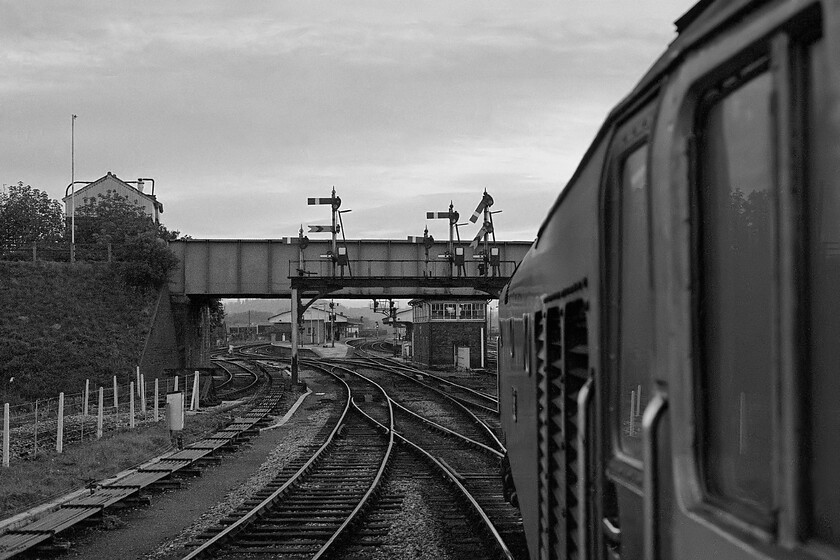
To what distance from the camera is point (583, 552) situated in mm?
3383

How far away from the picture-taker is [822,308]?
1.64m

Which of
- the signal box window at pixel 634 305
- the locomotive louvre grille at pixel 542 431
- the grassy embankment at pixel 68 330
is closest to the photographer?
the signal box window at pixel 634 305

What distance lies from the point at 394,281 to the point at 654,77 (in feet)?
108

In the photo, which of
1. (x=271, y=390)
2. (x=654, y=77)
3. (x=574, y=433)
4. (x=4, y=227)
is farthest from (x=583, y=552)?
(x=4, y=227)

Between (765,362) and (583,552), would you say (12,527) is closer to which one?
(583,552)

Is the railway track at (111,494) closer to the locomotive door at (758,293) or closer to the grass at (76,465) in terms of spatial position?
the grass at (76,465)

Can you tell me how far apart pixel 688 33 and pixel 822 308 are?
914 millimetres

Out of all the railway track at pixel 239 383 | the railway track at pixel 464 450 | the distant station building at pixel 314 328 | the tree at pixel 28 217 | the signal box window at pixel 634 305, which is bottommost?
the railway track at pixel 239 383

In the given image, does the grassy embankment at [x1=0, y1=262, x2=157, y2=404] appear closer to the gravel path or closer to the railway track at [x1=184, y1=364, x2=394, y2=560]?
the gravel path

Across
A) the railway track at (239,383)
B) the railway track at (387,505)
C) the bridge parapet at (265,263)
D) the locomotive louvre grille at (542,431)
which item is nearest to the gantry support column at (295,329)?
the railway track at (239,383)

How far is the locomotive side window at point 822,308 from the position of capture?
160 cm

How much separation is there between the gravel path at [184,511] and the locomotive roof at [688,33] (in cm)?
852

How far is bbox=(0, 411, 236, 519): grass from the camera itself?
12.8 meters

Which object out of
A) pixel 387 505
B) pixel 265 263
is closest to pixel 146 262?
pixel 265 263
